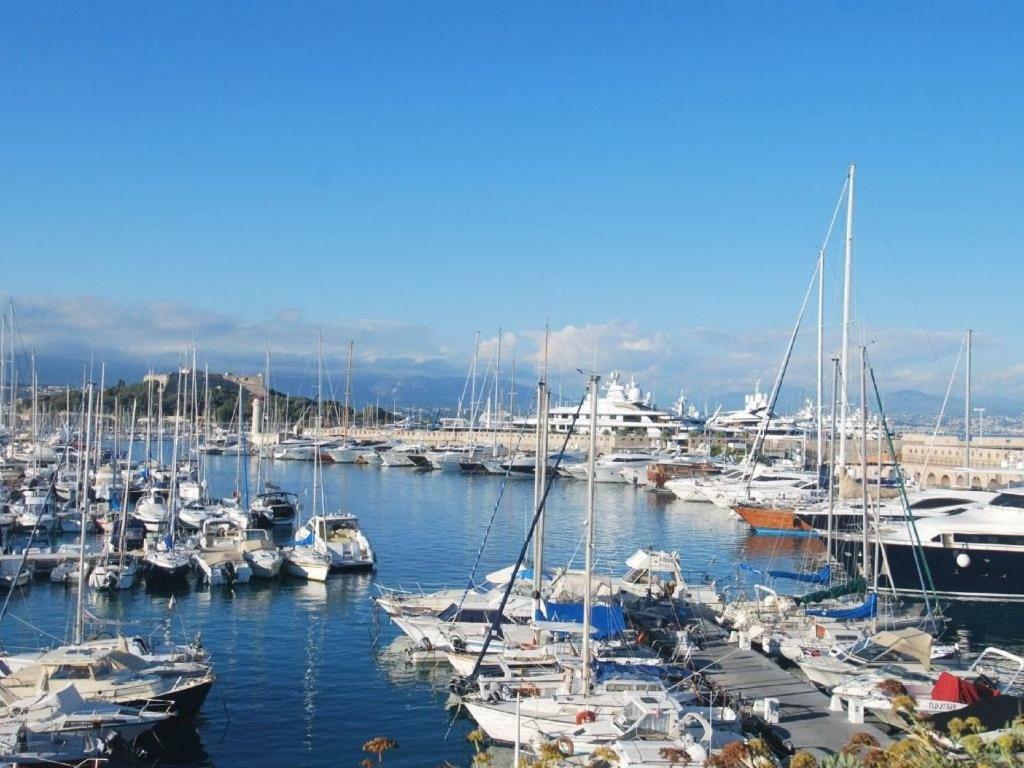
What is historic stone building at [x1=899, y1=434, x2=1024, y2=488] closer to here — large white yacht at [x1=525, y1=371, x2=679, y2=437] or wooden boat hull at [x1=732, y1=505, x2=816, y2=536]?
wooden boat hull at [x1=732, y1=505, x2=816, y2=536]

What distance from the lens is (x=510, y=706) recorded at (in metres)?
20.2

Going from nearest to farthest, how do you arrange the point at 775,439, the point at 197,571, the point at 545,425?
1. the point at 545,425
2. the point at 197,571
3. the point at 775,439

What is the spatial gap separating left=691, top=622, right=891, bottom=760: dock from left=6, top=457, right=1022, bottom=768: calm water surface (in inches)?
242

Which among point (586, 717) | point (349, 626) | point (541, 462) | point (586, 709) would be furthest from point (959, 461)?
point (586, 717)

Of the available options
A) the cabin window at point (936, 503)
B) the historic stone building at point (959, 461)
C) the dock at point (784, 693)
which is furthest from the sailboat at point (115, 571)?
the historic stone building at point (959, 461)

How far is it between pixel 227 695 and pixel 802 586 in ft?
77.6

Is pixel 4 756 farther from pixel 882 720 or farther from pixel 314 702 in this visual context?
pixel 882 720

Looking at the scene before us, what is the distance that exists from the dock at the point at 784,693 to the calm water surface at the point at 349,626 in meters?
6.16

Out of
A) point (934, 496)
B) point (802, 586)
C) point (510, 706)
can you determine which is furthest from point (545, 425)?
point (934, 496)

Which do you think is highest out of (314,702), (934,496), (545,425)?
(545,425)

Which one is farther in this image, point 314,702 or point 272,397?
point 272,397

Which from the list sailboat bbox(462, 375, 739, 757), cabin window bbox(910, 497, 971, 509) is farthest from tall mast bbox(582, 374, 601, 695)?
cabin window bbox(910, 497, 971, 509)

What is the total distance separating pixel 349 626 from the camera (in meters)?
31.1

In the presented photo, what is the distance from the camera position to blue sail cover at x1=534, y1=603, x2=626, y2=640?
82.2ft
